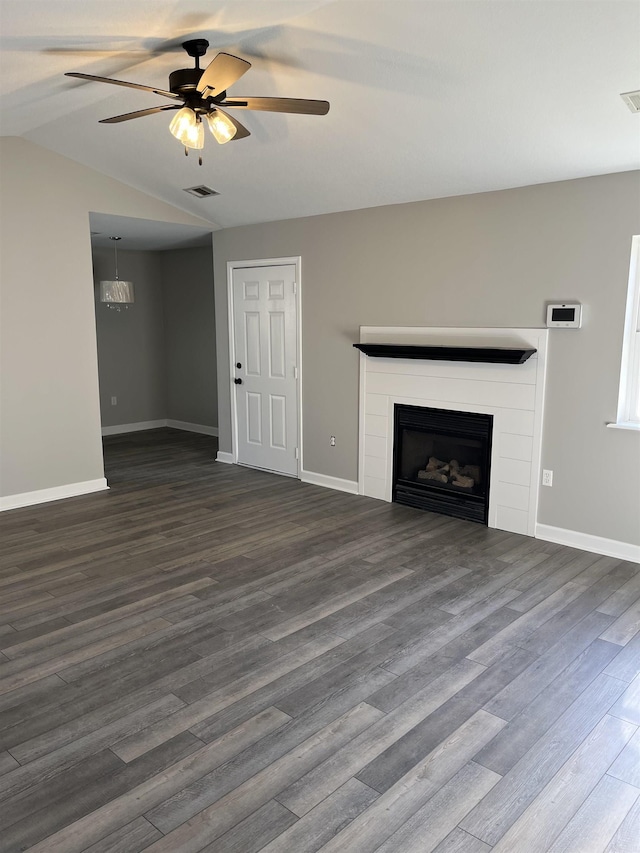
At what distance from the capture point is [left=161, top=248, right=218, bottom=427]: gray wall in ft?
26.7

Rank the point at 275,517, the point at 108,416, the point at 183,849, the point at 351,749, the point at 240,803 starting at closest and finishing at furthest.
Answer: the point at 183,849 < the point at 240,803 < the point at 351,749 < the point at 275,517 < the point at 108,416

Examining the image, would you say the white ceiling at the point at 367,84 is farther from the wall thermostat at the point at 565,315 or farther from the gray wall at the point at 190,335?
the gray wall at the point at 190,335

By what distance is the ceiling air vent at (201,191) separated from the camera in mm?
5406

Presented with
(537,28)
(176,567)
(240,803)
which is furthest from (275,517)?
(537,28)

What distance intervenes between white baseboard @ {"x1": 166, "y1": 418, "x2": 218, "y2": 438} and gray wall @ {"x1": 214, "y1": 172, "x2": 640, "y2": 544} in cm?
305

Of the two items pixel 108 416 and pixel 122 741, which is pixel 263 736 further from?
pixel 108 416

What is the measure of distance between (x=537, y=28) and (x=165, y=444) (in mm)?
6124

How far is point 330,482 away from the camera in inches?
229

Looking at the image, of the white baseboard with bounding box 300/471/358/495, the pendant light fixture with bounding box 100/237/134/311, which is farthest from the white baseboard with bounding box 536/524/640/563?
the pendant light fixture with bounding box 100/237/134/311

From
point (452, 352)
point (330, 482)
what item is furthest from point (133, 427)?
point (452, 352)

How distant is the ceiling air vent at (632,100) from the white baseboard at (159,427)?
6124 millimetres

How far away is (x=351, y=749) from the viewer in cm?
229

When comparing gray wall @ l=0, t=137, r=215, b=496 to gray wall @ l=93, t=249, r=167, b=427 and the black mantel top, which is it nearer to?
the black mantel top

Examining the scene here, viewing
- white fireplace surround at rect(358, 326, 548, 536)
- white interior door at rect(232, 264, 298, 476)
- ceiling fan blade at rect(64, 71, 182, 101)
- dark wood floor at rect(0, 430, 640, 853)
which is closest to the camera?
dark wood floor at rect(0, 430, 640, 853)
